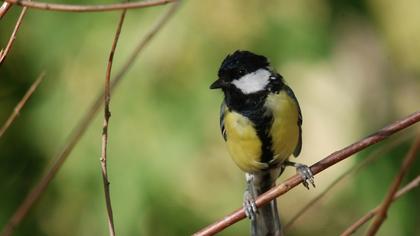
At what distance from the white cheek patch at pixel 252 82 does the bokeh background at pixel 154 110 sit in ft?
1.72

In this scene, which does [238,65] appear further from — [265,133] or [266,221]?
[266,221]

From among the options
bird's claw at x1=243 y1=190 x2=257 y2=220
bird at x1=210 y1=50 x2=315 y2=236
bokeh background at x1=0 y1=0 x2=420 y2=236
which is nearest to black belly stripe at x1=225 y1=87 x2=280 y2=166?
bird at x1=210 y1=50 x2=315 y2=236

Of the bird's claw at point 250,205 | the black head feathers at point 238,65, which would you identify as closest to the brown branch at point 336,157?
the bird's claw at point 250,205

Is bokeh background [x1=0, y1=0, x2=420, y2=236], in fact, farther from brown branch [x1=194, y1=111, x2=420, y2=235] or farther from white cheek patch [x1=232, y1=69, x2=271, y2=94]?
brown branch [x1=194, y1=111, x2=420, y2=235]

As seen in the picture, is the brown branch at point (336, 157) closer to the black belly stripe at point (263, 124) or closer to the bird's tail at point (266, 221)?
the black belly stripe at point (263, 124)

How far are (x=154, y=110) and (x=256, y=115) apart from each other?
2.26 ft

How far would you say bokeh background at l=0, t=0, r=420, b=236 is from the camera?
8.41 feet

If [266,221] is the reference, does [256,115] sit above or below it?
above

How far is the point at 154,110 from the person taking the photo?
259cm

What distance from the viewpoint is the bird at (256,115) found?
6.47 ft

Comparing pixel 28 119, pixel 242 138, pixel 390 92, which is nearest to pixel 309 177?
pixel 242 138

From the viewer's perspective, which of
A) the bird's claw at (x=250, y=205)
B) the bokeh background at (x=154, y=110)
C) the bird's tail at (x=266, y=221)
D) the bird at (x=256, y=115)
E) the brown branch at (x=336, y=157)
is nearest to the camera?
the brown branch at (x=336, y=157)

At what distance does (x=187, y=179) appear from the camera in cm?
262

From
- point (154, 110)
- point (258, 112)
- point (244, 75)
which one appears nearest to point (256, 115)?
point (258, 112)
